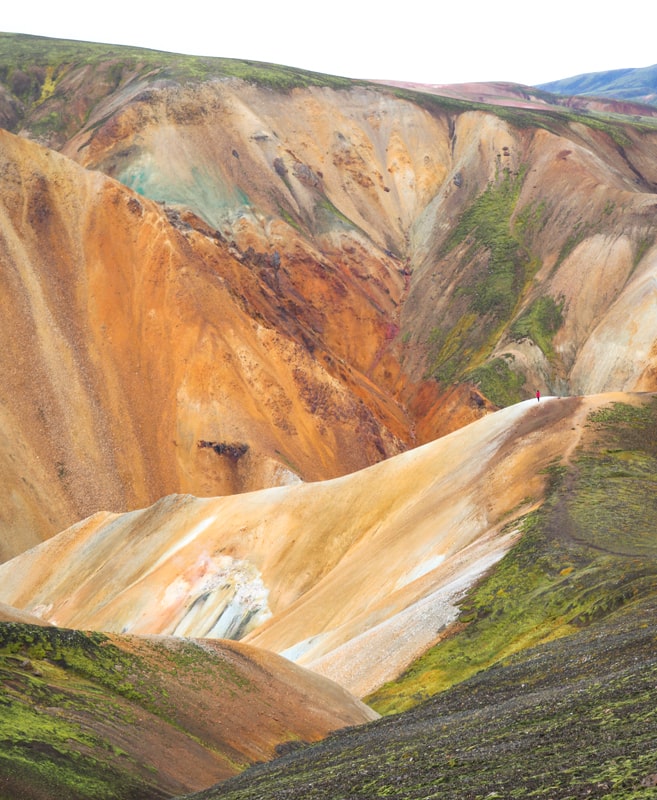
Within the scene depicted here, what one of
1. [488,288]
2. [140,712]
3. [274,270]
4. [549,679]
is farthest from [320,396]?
[549,679]

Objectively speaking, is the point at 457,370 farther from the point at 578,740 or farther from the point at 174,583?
the point at 578,740

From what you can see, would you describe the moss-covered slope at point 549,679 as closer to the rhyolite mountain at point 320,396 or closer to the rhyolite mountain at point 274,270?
the rhyolite mountain at point 320,396

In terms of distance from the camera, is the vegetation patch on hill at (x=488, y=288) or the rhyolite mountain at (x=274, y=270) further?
the vegetation patch on hill at (x=488, y=288)

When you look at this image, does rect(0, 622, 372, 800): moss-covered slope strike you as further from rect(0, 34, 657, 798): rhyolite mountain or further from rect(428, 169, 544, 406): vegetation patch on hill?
rect(428, 169, 544, 406): vegetation patch on hill

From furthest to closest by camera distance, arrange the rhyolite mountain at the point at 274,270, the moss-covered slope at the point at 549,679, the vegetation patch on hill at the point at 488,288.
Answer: the vegetation patch on hill at the point at 488,288 → the rhyolite mountain at the point at 274,270 → the moss-covered slope at the point at 549,679

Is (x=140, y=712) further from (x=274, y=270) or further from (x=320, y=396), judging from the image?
(x=274, y=270)

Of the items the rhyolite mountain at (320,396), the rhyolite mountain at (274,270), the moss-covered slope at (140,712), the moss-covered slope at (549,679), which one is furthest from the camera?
the rhyolite mountain at (274,270)

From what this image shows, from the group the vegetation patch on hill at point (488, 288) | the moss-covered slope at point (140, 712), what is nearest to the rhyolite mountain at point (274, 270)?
the vegetation patch on hill at point (488, 288)

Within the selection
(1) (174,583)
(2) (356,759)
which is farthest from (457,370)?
(2) (356,759)
